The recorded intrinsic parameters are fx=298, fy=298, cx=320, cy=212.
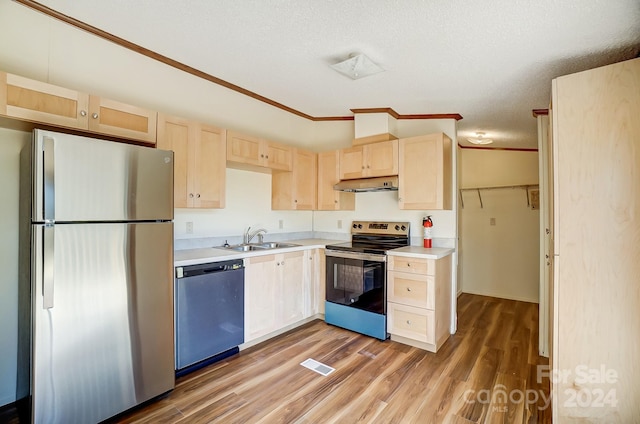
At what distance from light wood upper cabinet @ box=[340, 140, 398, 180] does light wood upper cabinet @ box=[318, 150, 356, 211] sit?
0.10 m

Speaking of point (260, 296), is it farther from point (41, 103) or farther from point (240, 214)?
point (41, 103)

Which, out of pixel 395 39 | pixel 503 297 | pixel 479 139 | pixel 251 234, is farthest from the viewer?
pixel 503 297

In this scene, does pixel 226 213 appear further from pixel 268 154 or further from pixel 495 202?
pixel 495 202

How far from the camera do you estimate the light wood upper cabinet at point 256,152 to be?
2.82 meters

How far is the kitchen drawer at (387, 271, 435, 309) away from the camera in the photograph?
110 inches

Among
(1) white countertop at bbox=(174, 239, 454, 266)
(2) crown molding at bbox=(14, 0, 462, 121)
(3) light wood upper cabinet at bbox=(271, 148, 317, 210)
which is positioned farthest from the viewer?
(3) light wood upper cabinet at bbox=(271, 148, 317, 210)

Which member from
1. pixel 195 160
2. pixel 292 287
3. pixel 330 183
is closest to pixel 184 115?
pixel 195 160

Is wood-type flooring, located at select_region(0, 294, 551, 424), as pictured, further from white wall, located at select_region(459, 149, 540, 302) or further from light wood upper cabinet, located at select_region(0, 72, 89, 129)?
light wood upper cabinet, located at select_region(0, 72, 89, 129)

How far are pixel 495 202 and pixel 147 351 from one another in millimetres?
4839

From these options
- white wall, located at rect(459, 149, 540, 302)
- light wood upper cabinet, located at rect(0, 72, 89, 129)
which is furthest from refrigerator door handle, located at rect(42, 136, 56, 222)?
white wall, located at rect(459, 149, 540, 302)

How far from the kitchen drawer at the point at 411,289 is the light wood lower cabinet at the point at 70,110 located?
2.46 metres

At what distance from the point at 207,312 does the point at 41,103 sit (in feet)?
5.72

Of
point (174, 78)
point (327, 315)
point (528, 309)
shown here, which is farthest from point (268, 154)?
point (528, 309)

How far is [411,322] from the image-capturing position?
2.89m
